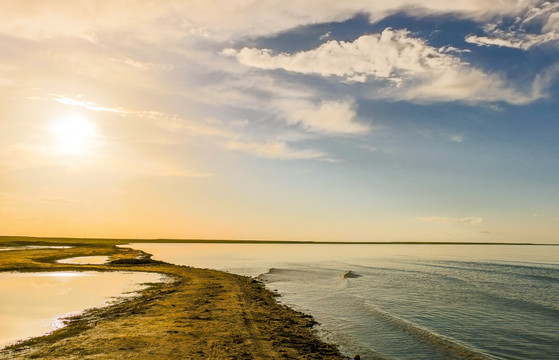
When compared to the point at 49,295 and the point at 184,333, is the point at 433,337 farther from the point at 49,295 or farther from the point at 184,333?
the point at 49,295

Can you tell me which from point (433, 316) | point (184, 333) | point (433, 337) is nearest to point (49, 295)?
point (184, 333)

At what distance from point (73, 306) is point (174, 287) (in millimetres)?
11525

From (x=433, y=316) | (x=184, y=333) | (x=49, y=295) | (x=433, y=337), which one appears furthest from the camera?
(x=49, y=295)

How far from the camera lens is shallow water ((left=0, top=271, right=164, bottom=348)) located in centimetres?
2000

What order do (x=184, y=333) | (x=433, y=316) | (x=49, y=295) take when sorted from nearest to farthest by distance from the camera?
(x=184, y=333) < (x=433, y=316) < (x=49, y=295)

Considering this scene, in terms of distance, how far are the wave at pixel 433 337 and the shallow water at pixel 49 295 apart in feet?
69.3

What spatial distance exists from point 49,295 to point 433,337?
97.9 feet

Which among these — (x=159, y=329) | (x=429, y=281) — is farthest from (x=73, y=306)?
(x=429, y=281)

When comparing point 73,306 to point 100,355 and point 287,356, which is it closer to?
point 100,355

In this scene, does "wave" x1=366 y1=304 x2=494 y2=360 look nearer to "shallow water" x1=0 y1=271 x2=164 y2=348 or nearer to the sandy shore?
the sandy shore

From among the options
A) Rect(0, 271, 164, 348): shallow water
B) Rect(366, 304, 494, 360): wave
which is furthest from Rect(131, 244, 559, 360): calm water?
Rect(0, 271, 164, 348): shallow water

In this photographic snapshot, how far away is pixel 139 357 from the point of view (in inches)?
602

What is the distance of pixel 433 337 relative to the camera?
21578 mm

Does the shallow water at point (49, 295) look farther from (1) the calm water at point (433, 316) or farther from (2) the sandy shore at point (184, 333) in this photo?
(1) the calm water at point (433, 316)
